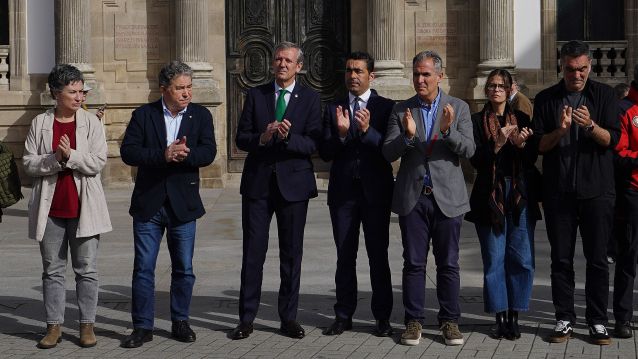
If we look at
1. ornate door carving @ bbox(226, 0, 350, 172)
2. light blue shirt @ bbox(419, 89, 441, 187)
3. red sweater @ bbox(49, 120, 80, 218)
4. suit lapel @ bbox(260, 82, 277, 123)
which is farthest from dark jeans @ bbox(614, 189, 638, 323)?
ornate door carving @ bbox(226, 0, 350, 172)

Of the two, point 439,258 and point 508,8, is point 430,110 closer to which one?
point 439,258

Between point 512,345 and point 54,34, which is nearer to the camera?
point 512,345

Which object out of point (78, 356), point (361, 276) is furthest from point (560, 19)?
point (78, 356)

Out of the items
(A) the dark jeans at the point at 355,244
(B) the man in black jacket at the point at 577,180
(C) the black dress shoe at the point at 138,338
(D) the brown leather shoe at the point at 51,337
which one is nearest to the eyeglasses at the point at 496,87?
(B) the man in black jacket at the point at 577,180

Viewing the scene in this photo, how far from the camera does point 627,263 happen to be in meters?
9.73

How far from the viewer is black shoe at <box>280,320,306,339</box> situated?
31.9 ft

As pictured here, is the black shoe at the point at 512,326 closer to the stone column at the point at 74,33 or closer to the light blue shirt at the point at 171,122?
the light blue shirt at the point at 171,122

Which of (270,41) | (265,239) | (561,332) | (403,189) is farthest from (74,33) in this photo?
(561,332)

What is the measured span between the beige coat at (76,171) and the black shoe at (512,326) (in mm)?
2859

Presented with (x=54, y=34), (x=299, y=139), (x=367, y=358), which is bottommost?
(x=367, y=358)

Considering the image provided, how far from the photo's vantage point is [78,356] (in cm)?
916

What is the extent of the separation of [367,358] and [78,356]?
1.92 m

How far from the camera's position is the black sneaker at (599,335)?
30.7ft

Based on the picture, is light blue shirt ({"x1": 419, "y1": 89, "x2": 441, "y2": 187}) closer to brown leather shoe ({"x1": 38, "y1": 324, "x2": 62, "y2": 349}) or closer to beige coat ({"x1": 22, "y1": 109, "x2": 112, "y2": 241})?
beige coat ({"x1": 22, "y1": 109, "x2": 112, "y2": 241})
